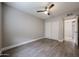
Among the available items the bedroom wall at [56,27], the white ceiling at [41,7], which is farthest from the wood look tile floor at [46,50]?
the white ceiling at [41,7]

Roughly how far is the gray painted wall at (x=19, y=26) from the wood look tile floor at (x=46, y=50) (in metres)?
0.28

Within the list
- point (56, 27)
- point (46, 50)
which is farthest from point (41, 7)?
point (46, 50)

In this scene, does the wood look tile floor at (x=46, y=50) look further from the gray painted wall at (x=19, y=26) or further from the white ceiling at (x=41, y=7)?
the white ceiling at (x=41, y=7)

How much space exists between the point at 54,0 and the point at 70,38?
3.84 ft

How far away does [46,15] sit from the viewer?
8.52ft

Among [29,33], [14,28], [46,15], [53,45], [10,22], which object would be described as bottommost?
[53,45]

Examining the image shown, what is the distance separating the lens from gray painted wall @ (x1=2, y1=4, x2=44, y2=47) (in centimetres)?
261

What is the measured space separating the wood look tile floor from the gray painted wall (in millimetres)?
281

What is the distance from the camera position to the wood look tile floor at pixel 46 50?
7.77 feet

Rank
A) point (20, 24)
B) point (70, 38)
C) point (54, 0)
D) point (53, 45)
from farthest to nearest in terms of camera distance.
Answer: point (20, 24) < point (53, 45) < point (70, 38) < point (54, 0)

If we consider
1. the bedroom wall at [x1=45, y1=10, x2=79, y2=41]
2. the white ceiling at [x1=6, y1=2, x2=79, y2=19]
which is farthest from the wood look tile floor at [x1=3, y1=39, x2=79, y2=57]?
the white ceiling at [x1=6, y1=2, x2=79, y2=19]

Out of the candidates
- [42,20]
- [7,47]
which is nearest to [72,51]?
[42,20]

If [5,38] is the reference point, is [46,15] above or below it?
above

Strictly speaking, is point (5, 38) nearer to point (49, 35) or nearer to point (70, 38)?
point (49, 35)
